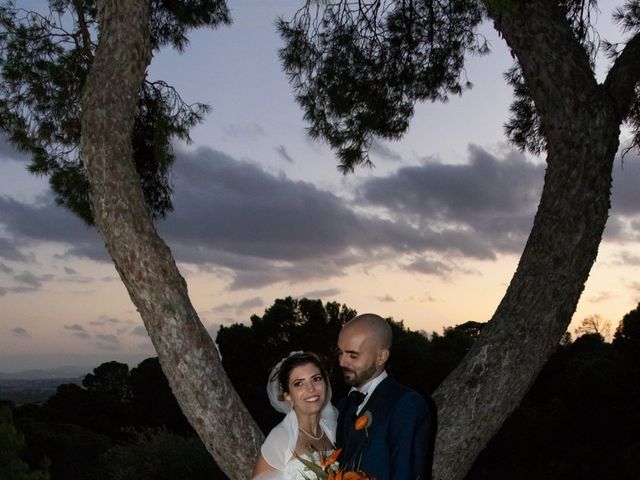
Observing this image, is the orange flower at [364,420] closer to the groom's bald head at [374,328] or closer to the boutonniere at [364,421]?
the boutonniere at [364,421]

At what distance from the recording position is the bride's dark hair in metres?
4.10

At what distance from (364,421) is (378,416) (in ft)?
0.44

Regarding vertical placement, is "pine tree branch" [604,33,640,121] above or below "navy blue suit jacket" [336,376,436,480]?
above

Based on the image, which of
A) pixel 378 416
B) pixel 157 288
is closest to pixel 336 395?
pixel 157 288

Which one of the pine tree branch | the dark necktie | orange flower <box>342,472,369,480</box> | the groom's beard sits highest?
the pine tree branch

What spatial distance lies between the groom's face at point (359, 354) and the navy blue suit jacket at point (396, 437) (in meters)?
0.09

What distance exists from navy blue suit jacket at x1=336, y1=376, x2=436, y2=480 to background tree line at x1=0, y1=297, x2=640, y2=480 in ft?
32.8

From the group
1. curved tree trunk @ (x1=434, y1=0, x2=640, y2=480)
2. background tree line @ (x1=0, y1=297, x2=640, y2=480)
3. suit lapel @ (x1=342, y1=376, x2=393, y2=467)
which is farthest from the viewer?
background tree line @ (x1=0, y1=297, x2=640, y2=480)

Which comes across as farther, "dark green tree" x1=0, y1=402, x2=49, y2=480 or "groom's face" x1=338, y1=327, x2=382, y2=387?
"dark green tree" x1=0, y1=402, x2=49, y2=480

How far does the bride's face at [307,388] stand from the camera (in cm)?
407

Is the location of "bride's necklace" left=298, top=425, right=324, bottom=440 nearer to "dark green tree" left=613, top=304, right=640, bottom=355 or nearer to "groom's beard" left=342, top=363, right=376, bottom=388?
"groom's beard" left=342, top=363, right=376, bottom=388

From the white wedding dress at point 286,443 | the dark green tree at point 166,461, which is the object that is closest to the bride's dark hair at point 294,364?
the white wedding dress at point 286,443

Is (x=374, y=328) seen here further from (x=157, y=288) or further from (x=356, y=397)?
(x=157, y=288)

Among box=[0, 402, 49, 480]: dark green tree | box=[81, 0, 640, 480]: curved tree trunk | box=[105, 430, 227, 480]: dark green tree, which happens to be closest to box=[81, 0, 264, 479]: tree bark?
box=[81, 0, 640, 480]: curved tree trunk
